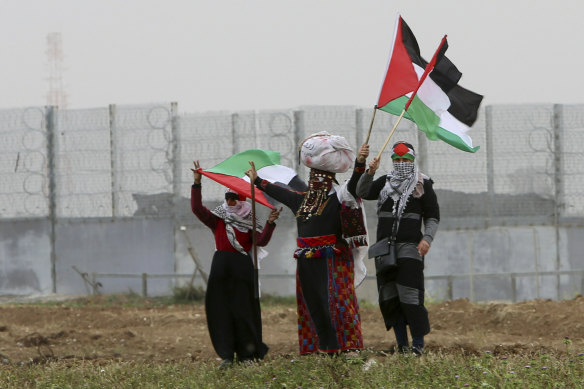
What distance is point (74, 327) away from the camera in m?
11.2

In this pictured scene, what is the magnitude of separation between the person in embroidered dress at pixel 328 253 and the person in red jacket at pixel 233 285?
0.74m

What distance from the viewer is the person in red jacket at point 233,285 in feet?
24.6

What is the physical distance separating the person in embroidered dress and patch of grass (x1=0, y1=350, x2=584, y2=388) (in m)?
0.21

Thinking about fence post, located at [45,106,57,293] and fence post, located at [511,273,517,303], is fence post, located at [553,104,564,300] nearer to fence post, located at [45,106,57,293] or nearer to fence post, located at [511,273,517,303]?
fence post, located at [511,273,517,303]

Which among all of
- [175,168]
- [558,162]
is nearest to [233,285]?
[175,168]

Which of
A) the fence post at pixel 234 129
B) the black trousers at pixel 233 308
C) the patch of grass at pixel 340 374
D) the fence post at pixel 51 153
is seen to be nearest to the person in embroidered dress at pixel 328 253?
the patch of grass at pixel 340 374

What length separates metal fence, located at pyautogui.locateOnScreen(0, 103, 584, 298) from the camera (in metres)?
14.4

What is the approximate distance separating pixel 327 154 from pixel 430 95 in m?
0.82

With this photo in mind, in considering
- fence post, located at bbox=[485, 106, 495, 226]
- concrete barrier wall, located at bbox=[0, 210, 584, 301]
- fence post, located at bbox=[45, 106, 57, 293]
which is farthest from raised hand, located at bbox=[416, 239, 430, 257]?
fence post, located at bbox=[45, 106, 57, 293]

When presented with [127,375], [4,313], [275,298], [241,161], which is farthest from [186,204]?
[127,375]

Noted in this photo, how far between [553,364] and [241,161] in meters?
3.11

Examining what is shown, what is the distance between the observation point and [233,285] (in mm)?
7555

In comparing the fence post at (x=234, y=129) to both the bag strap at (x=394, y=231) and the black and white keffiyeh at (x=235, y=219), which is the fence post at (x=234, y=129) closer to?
the black and white keffiyeh at (x=235, y=219)

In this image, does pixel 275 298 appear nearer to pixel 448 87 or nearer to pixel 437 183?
pixel 437 183
